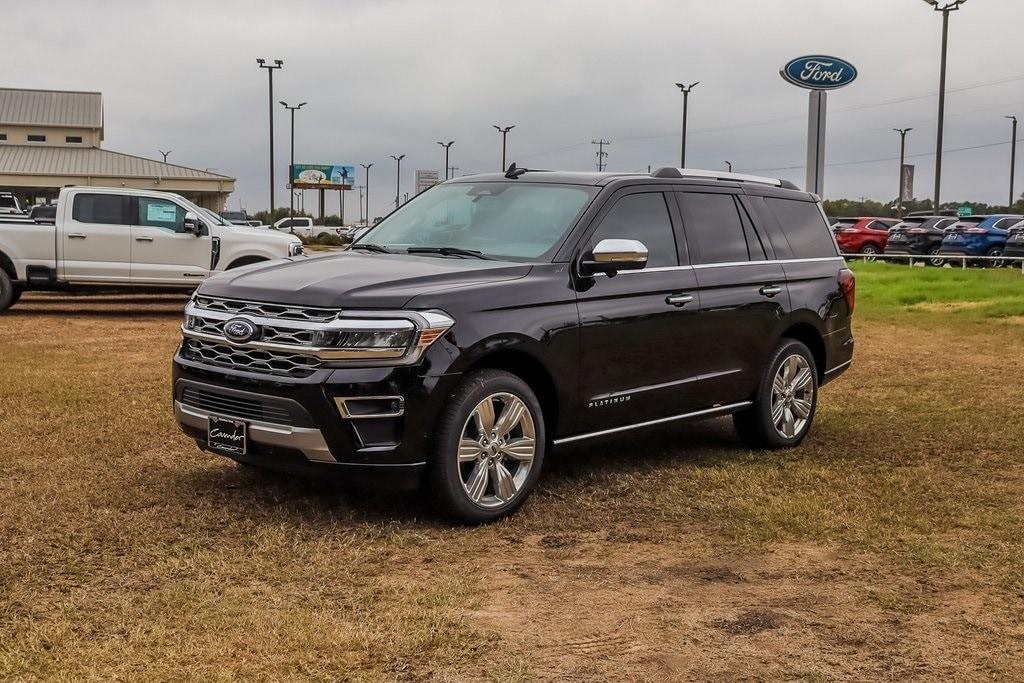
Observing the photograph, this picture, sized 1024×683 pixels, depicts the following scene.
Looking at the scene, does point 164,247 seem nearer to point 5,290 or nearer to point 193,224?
point 193,224

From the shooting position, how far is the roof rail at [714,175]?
695 centimetres

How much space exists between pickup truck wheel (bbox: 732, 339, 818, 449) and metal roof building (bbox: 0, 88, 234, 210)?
167ft

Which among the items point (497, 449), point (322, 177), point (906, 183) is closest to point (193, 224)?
point (497, 449)

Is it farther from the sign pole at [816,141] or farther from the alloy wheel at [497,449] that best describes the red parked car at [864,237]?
the alloy wheel at [497,449]

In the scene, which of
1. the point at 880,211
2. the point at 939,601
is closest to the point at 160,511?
the point at 939,601

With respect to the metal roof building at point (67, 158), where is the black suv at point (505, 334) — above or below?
below

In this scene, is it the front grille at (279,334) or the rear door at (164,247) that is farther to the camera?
the rear door at (164,247)

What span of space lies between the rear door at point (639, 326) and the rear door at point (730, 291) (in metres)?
0.14

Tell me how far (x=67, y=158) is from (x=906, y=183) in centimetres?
5310

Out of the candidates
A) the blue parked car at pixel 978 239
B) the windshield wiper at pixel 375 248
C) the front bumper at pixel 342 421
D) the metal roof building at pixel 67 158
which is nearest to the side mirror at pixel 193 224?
the windshield wiper at pixel 375 248

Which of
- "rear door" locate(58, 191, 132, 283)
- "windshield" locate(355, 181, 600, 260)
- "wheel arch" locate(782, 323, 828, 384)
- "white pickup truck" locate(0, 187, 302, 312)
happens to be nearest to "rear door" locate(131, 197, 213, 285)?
"white pickup truck" locate(0, 187, 302, 312)

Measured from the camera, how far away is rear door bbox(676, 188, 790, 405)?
6.95m

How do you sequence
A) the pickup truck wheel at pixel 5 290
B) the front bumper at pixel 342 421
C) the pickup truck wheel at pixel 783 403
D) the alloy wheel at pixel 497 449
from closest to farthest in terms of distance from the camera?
the front bumper at pixel 342 421 → the alloy wheel at pixel 497 449 → the pickup truck wheel at pixel 783 403 → the pickup truck wheel at pixel 5 290

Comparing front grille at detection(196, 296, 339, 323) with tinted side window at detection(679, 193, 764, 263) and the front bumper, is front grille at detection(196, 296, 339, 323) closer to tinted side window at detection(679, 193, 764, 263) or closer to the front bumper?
the front bumper
